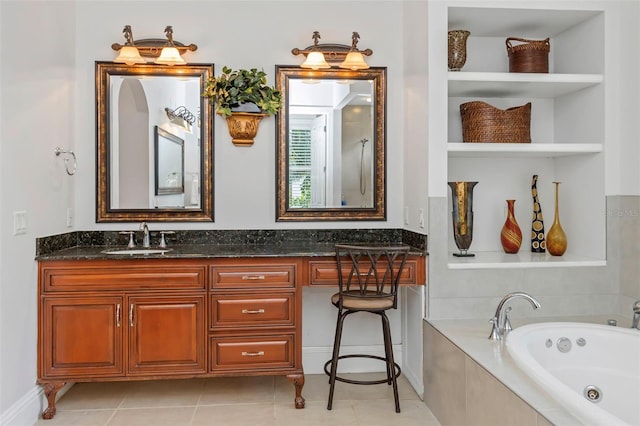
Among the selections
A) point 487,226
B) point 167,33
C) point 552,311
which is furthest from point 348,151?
point 552,311

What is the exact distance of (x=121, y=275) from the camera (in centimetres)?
280

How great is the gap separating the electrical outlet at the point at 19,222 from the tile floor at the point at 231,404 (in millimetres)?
1062

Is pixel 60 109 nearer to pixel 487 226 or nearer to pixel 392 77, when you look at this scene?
pixel 392 77

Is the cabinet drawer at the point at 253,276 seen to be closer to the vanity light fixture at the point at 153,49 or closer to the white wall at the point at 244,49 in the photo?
the white wall at the point at 244,49

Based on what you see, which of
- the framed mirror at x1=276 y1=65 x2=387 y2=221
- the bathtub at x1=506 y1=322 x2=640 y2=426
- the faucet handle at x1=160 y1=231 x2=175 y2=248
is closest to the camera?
the bathtub at x1=506 y1=322 x2=640 y2=426

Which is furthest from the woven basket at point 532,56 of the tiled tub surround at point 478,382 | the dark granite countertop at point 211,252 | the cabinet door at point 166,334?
the cabinet door at point 166,334

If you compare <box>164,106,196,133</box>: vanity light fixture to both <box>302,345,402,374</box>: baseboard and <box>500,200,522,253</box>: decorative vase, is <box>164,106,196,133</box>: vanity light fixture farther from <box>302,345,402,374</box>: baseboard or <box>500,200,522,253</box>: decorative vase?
<box>500,200,522,253</box>: decorative vase

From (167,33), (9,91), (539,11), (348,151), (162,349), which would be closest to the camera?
(9,91)

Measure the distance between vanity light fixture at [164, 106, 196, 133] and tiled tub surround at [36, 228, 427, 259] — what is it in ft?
2.26

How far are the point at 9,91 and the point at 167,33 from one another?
1115 millimetres

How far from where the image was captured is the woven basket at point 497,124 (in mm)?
3070

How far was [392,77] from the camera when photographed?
3512 millimetres

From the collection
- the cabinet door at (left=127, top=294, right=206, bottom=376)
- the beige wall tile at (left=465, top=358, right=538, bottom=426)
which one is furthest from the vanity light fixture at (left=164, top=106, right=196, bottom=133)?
the beige wall tile at (left=465, top=358, right=538, bottom=426)

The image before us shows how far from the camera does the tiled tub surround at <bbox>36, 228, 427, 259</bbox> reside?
3.19 metres
